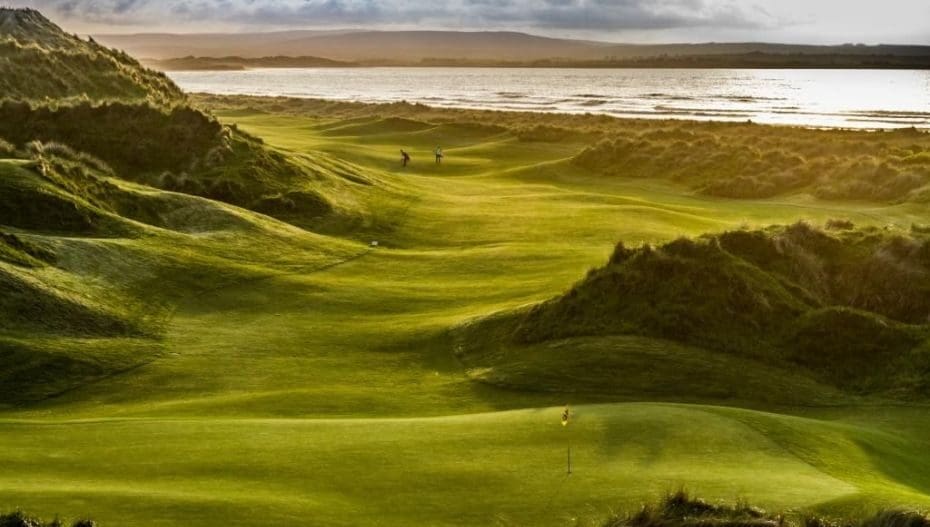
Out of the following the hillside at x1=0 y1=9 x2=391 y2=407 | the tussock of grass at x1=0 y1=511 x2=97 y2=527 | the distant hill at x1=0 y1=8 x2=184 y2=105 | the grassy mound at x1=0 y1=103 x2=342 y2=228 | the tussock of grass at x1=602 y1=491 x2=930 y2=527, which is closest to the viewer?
the tussock of grass at x1=602 y1=491 x2=930 y2=527

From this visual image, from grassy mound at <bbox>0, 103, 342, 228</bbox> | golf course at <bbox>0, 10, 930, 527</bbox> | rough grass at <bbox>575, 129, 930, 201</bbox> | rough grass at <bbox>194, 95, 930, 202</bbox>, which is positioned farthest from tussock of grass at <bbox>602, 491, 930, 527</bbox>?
rough grass at <bbox>575, 129, 930, 201</bbox>

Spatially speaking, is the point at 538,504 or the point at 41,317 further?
the point at 41,317

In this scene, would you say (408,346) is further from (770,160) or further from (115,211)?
(770,160)

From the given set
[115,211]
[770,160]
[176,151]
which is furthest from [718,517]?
[770,160]

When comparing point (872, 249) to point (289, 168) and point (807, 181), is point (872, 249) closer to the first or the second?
point (289, 168)

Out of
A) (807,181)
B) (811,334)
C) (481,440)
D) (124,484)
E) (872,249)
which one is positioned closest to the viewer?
(124,484)

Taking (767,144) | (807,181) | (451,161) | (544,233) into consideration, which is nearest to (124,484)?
(544,233)

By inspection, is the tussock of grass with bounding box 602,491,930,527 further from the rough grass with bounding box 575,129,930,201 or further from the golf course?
the rough grass with bounding box 575,129,930,201
